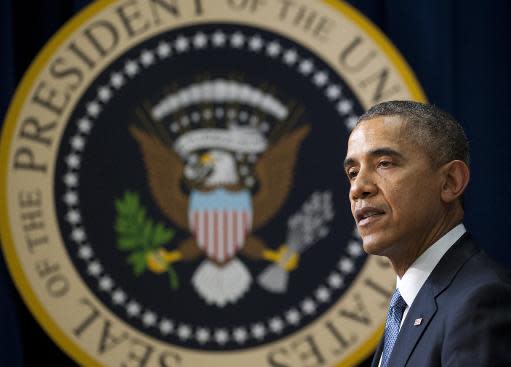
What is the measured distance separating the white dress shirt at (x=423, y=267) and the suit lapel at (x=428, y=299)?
0.01m

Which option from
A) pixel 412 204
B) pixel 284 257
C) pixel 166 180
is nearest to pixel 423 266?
pixel 412 204

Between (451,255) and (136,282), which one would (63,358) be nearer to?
(136,282)

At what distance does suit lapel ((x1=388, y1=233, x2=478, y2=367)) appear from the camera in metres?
1.40

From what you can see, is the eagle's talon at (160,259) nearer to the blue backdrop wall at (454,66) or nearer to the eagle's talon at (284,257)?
the eagle's talon at (284,257)

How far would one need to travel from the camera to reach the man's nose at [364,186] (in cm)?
150

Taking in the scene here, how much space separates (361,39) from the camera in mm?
2840

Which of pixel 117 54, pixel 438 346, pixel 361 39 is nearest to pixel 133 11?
pixel 117 54

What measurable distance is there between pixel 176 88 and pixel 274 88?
295mm

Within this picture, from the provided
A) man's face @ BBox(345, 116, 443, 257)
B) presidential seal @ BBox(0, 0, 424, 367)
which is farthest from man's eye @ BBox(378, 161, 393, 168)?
presidential seal @ BBox(0, 0, 424, 367)

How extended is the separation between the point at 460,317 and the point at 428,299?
0.13 meters

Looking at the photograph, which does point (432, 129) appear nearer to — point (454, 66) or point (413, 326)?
point (413, 326)

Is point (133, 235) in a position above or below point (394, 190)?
above

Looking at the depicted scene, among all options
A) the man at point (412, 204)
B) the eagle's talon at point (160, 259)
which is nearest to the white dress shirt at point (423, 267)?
the man at point (412, 204)

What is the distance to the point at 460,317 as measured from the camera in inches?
51.4
